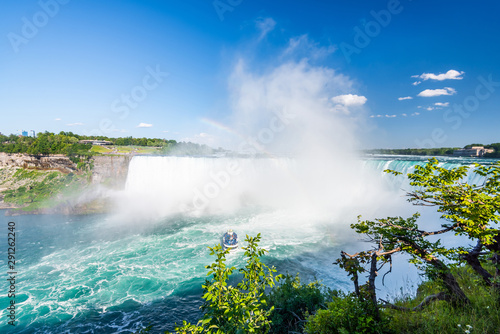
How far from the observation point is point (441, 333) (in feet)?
12.2

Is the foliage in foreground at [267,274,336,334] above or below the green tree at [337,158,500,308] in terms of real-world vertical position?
below

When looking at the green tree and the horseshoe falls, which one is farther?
the horseshoe falls

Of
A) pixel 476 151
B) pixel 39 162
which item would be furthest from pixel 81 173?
pixel 476 151

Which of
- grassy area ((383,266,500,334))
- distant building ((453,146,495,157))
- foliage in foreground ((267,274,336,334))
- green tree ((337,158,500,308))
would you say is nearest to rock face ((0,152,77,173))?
foliage in foreground ((267,274,336,334))

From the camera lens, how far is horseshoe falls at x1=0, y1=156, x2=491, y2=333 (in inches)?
446

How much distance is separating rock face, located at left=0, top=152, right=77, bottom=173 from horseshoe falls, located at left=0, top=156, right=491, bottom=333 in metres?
11.4

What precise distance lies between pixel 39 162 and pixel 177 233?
120 ft

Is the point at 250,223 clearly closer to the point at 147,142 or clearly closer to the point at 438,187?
the point at 438,187

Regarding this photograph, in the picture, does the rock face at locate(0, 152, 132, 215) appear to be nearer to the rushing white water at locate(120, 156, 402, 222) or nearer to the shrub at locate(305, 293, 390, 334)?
the rushing white water at locate(120, 156, 402, 222)

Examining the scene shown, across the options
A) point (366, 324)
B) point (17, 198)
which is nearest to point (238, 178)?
point (366, 324)

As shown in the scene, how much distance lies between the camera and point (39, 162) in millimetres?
39250

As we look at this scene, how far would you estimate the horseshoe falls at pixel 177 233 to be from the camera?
11320mm

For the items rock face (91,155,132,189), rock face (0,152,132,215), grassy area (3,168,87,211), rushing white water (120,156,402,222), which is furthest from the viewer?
rock face (91,155,132,189)

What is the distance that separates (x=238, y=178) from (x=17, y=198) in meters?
34.8
